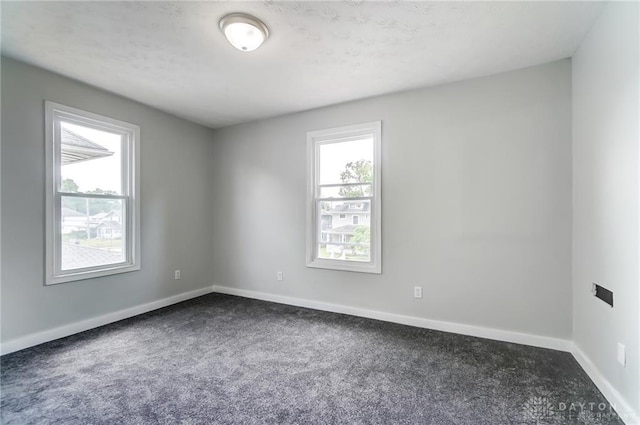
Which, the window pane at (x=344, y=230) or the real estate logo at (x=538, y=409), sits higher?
the window pane at (x=344, y=230)

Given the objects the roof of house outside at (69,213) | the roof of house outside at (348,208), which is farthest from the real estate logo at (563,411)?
the roof of house outside at (69,213)

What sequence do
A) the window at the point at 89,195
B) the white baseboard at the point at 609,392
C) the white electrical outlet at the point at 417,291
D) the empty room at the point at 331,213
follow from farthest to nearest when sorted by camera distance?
the white electrical outlet at the point at 417,291 < the window at the point at 89,195 < the empty room at the point at 331,213 < the white baseboard at the point at 609,392

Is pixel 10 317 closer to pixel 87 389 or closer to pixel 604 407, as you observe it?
pixel 87 389

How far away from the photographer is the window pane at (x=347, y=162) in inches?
139

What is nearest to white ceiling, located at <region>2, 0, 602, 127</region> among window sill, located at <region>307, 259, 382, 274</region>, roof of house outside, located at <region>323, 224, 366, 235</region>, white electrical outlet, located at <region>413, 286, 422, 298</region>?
roof of house outside, located at <region>323, 224, 366, 235</region>

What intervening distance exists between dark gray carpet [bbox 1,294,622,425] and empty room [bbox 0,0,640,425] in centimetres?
2

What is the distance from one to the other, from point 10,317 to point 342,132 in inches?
147

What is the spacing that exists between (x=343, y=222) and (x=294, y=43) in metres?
2.09

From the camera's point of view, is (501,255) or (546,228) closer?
(546,228)

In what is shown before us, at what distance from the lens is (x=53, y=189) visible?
2818 mm

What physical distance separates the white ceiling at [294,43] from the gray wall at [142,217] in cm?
29

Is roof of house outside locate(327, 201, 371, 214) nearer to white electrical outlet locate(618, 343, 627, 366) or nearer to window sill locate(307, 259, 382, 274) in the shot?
window sill locate(307, 259, 382, 274)

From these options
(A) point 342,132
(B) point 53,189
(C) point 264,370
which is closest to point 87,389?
(C) point 264,370

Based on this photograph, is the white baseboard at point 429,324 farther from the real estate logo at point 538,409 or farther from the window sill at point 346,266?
the real estate logo at point 538,409
